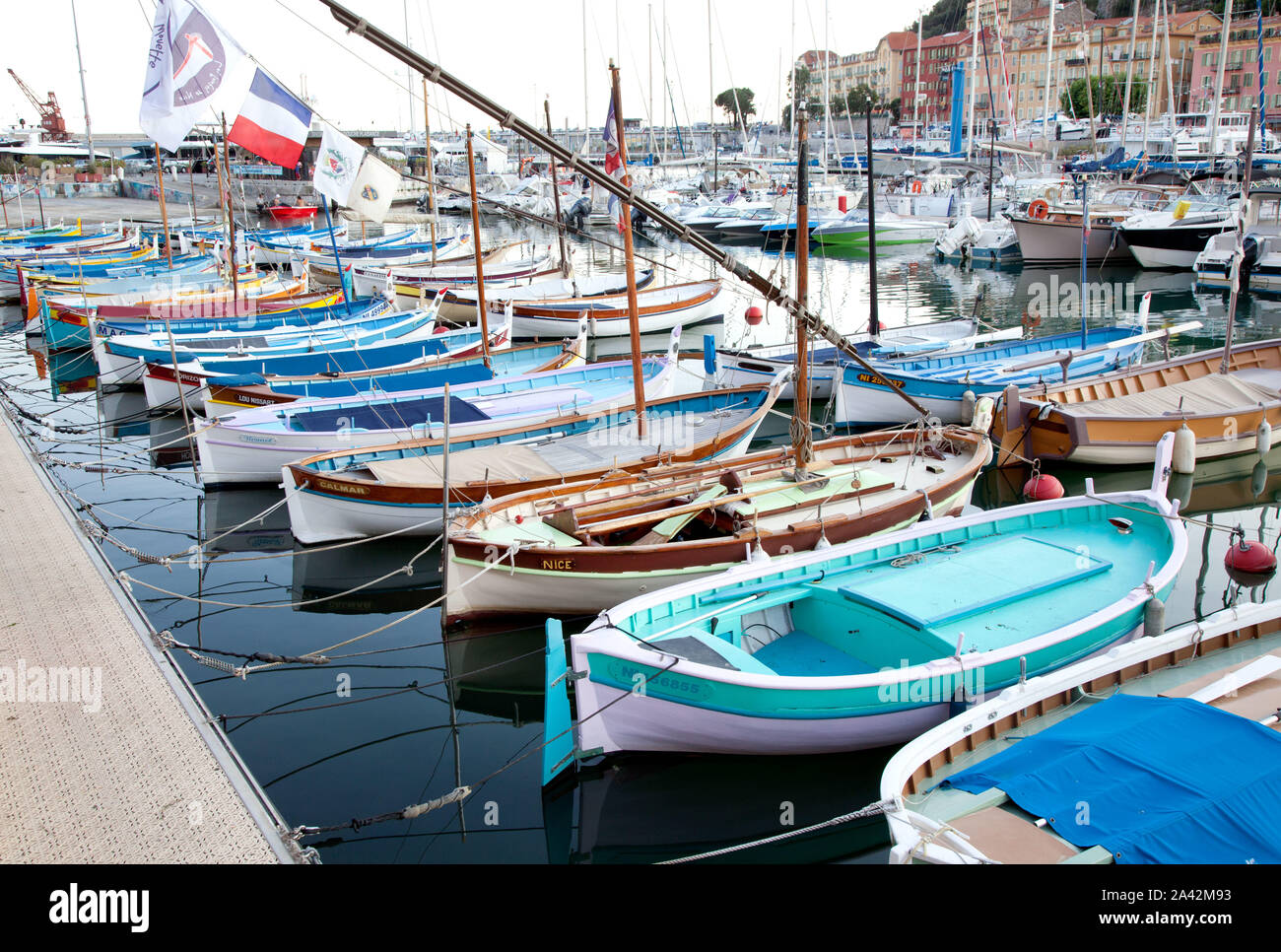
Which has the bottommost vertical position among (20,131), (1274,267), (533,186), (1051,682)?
(1051,682)

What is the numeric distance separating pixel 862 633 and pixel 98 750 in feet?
25.2

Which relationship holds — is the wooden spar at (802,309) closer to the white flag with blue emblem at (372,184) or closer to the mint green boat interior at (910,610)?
the mint green boat interior at (910,610)

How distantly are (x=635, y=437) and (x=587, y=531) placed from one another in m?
4.86

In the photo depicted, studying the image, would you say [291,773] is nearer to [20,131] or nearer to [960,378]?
[960,378]

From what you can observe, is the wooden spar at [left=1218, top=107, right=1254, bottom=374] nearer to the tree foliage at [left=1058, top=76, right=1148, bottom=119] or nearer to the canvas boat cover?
the canvas boat cover

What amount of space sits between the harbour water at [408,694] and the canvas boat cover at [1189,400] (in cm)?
119

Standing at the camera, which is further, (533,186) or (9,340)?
(533,186)

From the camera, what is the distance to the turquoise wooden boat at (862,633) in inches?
370

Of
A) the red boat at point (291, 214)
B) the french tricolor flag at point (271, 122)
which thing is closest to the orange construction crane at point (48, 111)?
the red boat at point (291, 214)

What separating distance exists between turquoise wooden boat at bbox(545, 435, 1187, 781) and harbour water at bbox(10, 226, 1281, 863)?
0.55 meters
